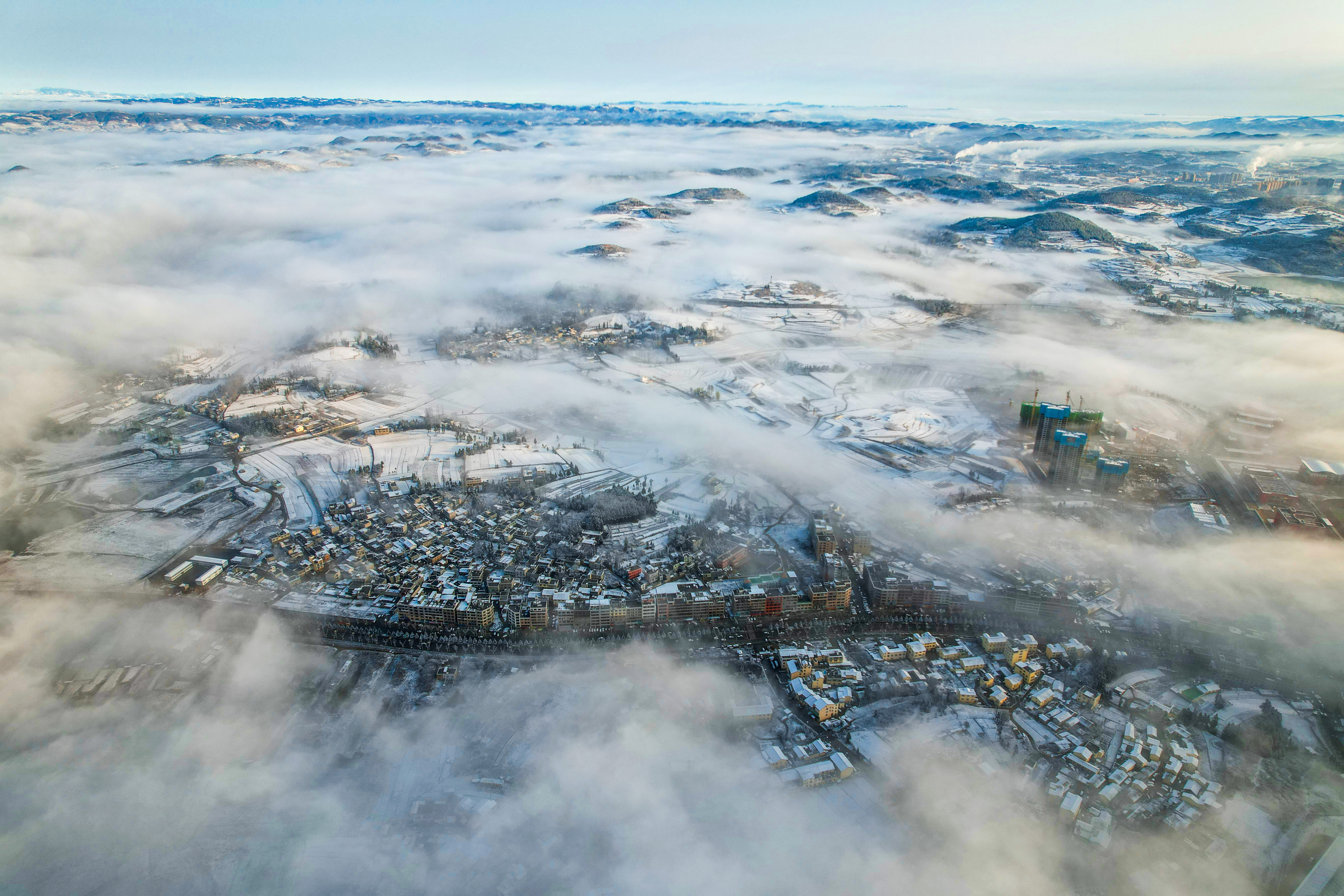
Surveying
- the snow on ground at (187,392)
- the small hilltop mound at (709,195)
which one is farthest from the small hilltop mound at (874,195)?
the snow on ground at (187,392)

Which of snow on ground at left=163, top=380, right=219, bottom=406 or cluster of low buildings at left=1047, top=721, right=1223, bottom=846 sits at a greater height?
cluster of low buildings at left=1047, top=721, right=1223, bottom=846

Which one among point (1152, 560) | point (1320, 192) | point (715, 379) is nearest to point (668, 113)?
point (1320, 192)

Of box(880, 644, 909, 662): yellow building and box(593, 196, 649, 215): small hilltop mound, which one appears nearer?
box(880, 644, 909, 662): yellow building

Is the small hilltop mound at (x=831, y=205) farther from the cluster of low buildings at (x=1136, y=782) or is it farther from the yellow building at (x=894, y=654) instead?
the cluster of low buildings at (x=1136, y=782)

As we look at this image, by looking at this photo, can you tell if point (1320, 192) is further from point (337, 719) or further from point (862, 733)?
point (337, 719)

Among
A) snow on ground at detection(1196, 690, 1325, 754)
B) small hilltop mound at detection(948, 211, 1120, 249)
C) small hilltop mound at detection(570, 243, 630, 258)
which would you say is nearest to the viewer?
snow on ground at detection(1196, 690, 1325, 754)

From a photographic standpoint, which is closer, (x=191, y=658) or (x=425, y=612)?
(x=191, y=658)

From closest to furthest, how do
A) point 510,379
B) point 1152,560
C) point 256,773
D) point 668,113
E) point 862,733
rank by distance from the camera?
point 256,773 → point 862,733 → point 1152,560 → point 510,379 → point 668,113

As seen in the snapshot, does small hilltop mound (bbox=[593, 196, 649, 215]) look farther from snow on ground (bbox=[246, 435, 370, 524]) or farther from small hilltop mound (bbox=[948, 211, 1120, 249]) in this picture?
snow on ground (bbox=[246, 435, 370, 524])

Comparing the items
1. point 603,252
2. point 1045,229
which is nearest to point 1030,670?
point 603,252

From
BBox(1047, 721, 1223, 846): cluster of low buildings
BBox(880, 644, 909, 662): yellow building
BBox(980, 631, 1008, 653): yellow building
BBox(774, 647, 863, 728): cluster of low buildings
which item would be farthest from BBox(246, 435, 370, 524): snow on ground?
BBox(1047, 721, 1223, 846): cluster of low buildings

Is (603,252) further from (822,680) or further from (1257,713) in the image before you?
(1257,713)
